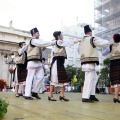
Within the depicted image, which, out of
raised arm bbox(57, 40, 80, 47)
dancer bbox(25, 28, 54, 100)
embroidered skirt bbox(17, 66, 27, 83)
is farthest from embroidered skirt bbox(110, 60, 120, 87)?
embroidered skirt bbox(17, 66, 27, 83)

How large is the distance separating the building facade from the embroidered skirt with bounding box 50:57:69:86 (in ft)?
64.2

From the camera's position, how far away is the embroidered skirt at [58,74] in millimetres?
5828

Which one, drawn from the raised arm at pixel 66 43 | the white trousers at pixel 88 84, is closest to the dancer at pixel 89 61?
the white trousers at pixel 88 84

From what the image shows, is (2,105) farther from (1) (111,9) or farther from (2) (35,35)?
(1) (111,9)

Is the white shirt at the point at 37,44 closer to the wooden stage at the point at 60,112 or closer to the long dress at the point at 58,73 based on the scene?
the long dress at the point at 58,73

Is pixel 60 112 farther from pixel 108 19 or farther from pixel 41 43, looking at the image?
pixel 108 19

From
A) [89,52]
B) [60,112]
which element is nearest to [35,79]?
[89,52]

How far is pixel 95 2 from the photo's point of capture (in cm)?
3025

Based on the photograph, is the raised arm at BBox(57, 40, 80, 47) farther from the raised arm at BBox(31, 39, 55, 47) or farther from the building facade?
the building facade

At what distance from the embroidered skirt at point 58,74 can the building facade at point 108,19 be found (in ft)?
64.2

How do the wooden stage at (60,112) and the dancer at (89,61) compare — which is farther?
the dancer at (89,61)

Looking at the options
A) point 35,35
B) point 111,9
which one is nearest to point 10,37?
point 111,9

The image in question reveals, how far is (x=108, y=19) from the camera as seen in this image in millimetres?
27016

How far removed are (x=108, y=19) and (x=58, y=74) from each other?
22402 mm
